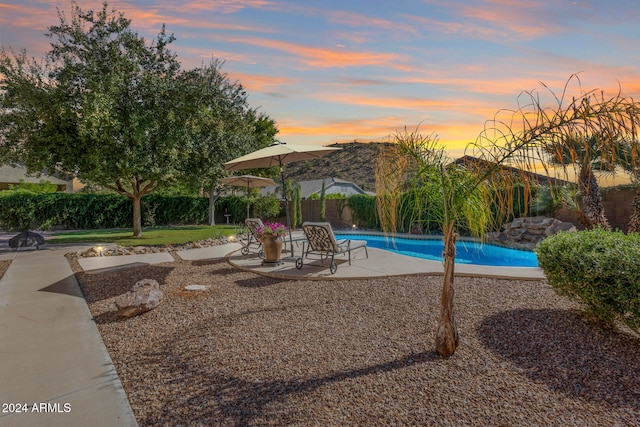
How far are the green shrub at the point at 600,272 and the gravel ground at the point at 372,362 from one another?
299 millimetres

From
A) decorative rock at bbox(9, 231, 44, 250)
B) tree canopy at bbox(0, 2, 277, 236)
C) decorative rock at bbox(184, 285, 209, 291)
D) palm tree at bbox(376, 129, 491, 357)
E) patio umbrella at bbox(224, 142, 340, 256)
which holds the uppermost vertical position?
tree canopy at bbox(0, 2, 277, 236)

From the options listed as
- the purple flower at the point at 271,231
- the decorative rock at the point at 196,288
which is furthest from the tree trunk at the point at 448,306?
the purple flower at the point at 271,231

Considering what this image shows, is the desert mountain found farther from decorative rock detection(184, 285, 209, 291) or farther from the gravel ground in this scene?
the gravel ground

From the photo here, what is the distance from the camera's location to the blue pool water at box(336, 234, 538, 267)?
11034 millimetres

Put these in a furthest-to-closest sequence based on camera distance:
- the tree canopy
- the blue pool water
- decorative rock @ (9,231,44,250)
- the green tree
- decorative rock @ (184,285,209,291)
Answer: the green tree → the tree canopy → decorative rock @ (9,231,44,250) → the blue pool water → decorative rock @ (184,285,209,291)

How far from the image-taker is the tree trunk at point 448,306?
3.22 m

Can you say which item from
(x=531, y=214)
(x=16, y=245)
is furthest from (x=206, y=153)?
(x=531, y=214)

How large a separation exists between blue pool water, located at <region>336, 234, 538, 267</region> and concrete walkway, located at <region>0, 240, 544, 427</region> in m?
3.28

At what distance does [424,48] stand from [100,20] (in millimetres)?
11891

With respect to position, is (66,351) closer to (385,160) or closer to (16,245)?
(385,160)

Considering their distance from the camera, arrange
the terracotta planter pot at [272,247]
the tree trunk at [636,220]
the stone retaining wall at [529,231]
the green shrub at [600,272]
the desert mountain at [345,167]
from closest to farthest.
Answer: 1. the green shrub at [600,272]
2. the terracotta planter pot at [272,247]
3. the tree trunk at [636,220]
4. the stone retaining wall at [529,231]
5. the desert mountain at [345,167]

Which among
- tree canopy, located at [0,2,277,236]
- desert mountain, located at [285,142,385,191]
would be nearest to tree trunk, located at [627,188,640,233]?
tree canopy, located at [0,2,277,236]

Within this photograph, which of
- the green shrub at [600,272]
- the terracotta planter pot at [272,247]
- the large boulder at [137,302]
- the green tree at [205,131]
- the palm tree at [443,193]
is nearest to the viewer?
the palm tree at [443,193]

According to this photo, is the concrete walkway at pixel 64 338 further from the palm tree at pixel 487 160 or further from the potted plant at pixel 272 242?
the palm tree at pixel 487 160
